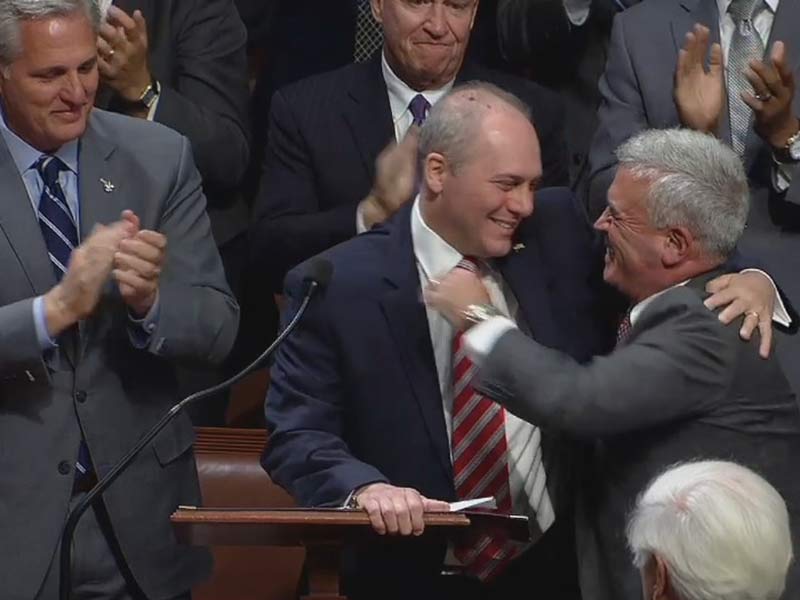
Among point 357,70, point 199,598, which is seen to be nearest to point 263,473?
point 199,598

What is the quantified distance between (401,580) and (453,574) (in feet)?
0.32

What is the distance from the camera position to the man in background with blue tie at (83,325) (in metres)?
3.51

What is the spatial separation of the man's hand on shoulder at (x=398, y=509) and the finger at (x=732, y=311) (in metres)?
0.59

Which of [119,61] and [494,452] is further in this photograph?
[119,61]

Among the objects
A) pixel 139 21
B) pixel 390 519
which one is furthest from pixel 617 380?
pixel 139 21

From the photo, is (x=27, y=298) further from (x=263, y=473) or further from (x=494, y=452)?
(x=263, y=473)

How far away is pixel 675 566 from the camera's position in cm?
281

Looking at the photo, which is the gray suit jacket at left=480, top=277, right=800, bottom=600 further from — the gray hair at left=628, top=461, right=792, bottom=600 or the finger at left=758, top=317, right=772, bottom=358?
the gray hair at left=628, top=461, right=792, bottom=600

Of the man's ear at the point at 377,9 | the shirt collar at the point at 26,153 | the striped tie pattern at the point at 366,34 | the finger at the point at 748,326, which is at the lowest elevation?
the striped tie pattern at the point at 366,34

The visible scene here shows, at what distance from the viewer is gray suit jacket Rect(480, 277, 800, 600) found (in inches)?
137

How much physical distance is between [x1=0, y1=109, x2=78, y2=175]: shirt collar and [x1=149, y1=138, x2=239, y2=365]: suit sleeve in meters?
0.19

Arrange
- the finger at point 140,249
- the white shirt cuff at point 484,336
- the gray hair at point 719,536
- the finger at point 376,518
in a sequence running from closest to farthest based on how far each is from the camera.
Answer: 1. the gray hair at point 719,536
2. the finger at point 376,518
3. the finger at point 140,249
4. the white shirt cuff at point 484,336

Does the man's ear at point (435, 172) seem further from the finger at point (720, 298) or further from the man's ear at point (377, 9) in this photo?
the man's ear at point (377, 9)

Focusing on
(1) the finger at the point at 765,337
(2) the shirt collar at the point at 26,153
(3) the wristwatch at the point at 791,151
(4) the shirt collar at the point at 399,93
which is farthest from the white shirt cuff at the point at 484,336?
(4) the shirt collar at the point at 399,93
